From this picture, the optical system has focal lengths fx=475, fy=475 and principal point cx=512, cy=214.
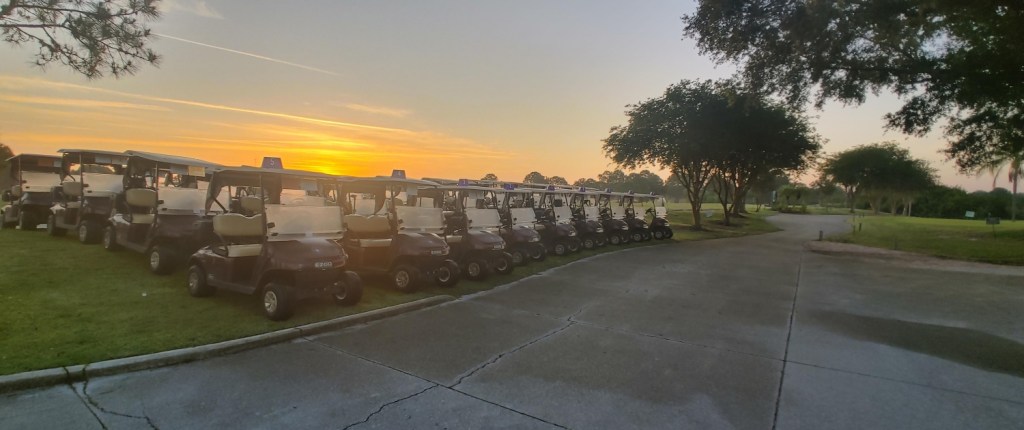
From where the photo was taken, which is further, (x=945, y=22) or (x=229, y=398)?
(x=945, y=22)

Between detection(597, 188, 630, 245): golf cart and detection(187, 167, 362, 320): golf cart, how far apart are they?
12.7m

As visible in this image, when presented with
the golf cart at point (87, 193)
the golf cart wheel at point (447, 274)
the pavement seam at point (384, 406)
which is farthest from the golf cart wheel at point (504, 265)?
the golf cart at point (87, 193)

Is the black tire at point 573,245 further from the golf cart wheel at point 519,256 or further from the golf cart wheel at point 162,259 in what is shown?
the golf cart wheel at point 162,259

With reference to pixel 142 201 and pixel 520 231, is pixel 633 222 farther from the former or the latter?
pixel 142 201

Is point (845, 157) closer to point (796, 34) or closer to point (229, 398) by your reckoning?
point (796, 34)

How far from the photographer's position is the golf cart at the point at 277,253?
6.38 meters

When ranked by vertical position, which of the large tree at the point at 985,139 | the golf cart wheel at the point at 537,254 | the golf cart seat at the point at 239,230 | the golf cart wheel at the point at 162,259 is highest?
the large tree at the point at 985,139

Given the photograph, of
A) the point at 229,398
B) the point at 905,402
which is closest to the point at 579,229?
the point at 905,402

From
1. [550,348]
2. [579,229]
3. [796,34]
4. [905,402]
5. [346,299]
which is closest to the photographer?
[905,402]

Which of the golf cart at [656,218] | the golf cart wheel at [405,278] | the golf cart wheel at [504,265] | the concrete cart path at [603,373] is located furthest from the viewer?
the golf cart at [656,218]

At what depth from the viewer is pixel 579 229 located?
56.1ft

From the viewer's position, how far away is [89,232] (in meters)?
10.2

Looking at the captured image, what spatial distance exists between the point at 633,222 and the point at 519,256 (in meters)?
9.42

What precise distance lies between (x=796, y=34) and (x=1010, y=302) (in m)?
8.87
